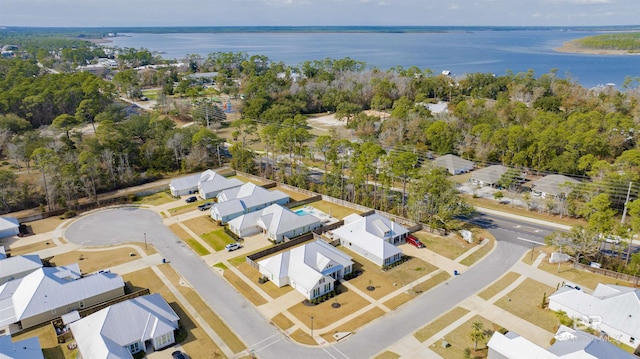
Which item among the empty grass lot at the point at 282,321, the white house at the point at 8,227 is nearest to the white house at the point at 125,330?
the empty grass lot at the point at 282,321

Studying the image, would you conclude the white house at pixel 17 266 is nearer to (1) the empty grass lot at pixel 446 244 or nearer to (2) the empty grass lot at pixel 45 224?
(2) the empty grass lot at pixel 45 224

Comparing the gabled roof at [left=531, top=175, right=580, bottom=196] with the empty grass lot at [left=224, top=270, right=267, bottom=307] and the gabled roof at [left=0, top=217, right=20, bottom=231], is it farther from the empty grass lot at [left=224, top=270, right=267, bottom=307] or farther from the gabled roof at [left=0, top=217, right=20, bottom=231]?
the gabled roof at [left=0, top=217, right=20, bottom=231]

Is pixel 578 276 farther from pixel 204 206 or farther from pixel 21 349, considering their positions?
pixel 21 349

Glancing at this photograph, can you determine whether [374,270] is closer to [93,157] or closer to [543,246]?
[543,246]

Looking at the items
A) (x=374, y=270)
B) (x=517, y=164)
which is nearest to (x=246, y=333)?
(x=374, y=270)

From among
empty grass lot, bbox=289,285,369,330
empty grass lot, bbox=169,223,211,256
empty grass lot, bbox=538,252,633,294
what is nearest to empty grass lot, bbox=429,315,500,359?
empty grass lot, bbox=289,285,369,330

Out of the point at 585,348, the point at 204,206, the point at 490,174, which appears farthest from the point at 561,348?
the point at 204,206
